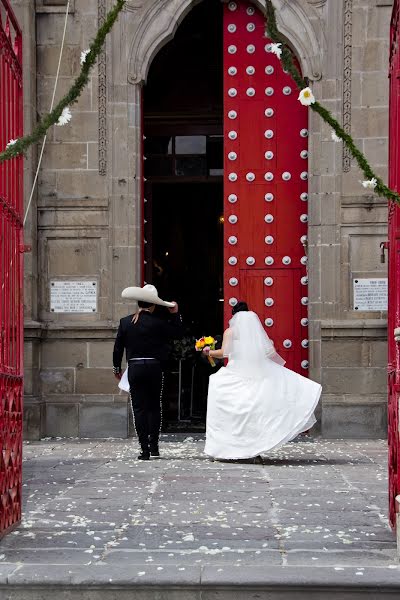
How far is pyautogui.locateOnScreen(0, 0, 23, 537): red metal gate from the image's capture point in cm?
720

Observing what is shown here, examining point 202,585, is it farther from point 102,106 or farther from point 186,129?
point 186,129

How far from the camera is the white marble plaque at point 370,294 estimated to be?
14422 millimetres

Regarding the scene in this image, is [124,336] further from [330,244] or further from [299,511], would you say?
[299,511]

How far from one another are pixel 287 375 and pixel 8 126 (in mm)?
5416

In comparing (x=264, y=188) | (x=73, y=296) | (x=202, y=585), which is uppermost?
(x=264, y=188)

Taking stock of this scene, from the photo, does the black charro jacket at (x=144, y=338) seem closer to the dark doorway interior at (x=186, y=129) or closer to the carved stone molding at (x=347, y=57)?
the carved stone molding at (x=347, y=57)

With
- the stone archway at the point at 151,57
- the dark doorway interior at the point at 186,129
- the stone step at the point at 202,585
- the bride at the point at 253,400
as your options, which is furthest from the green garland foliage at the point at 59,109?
the dark doorway interior at the point at 186,129

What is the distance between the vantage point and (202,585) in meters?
5.68

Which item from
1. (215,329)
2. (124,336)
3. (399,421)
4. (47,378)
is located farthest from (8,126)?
(215,329)

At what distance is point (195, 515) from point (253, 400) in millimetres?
3887

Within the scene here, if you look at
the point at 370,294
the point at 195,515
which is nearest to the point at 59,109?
the point at 195,515

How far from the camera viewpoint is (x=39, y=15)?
1498 centimetres

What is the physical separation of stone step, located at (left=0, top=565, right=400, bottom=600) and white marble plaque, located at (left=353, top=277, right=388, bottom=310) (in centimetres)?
875

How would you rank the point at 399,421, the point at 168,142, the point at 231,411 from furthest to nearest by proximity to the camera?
the point at 168,142 < the point at 231,411 < the point at 399,421
